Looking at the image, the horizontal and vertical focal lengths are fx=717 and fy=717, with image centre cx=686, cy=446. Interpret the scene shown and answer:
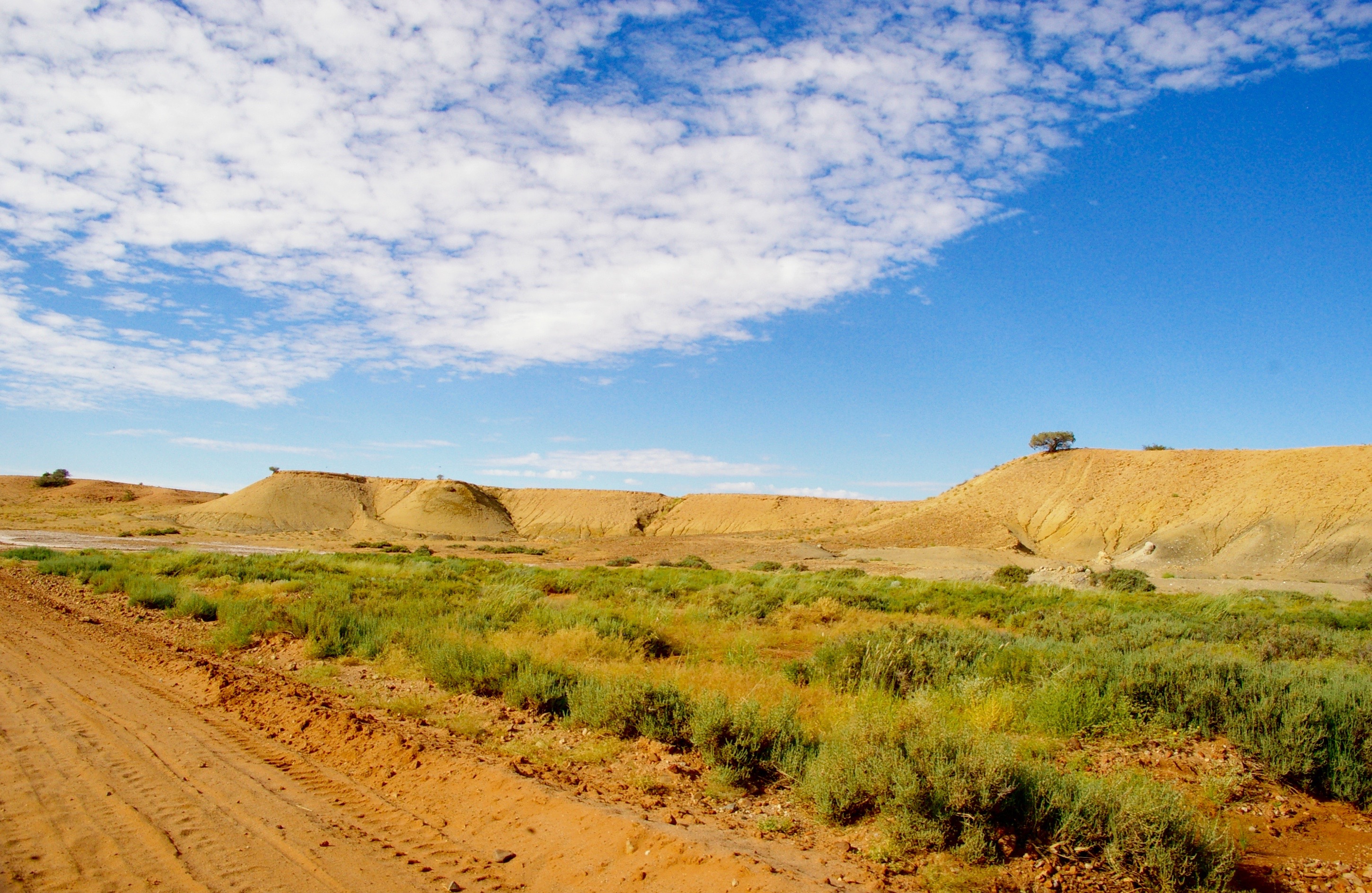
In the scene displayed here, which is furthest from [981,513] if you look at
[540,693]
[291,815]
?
[291,815]

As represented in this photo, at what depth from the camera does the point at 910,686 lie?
30.2ft

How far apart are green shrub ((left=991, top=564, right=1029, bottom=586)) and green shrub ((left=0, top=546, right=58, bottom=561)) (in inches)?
1392

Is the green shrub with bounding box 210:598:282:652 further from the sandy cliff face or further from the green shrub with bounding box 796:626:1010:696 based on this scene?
the sandy cliff face

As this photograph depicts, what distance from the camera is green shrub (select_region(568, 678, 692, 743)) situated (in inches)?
280

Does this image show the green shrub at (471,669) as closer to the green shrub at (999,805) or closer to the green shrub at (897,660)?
the green shrub at (897,660)

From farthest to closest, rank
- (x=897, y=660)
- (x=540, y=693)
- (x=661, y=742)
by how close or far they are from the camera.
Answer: (x=897, y=660), (x=540, y=693), (x=661, y=742)

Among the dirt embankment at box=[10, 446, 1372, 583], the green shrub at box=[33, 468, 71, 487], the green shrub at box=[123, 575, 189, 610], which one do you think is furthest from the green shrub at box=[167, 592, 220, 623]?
the green shrub at box=[33, 468, 71, 487]

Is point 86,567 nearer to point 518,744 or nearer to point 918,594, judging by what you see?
point 518,744

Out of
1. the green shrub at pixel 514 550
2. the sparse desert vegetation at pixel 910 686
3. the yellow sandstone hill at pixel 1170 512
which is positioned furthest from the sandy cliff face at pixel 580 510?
the sparse desert vegetation at pixel 910 686

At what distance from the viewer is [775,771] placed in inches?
249

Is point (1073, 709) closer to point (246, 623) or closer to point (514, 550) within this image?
point (246, 623)

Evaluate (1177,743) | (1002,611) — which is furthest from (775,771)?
(1002,611)

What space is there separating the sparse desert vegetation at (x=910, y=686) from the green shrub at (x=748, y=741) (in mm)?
23

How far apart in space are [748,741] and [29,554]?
1248 inches
